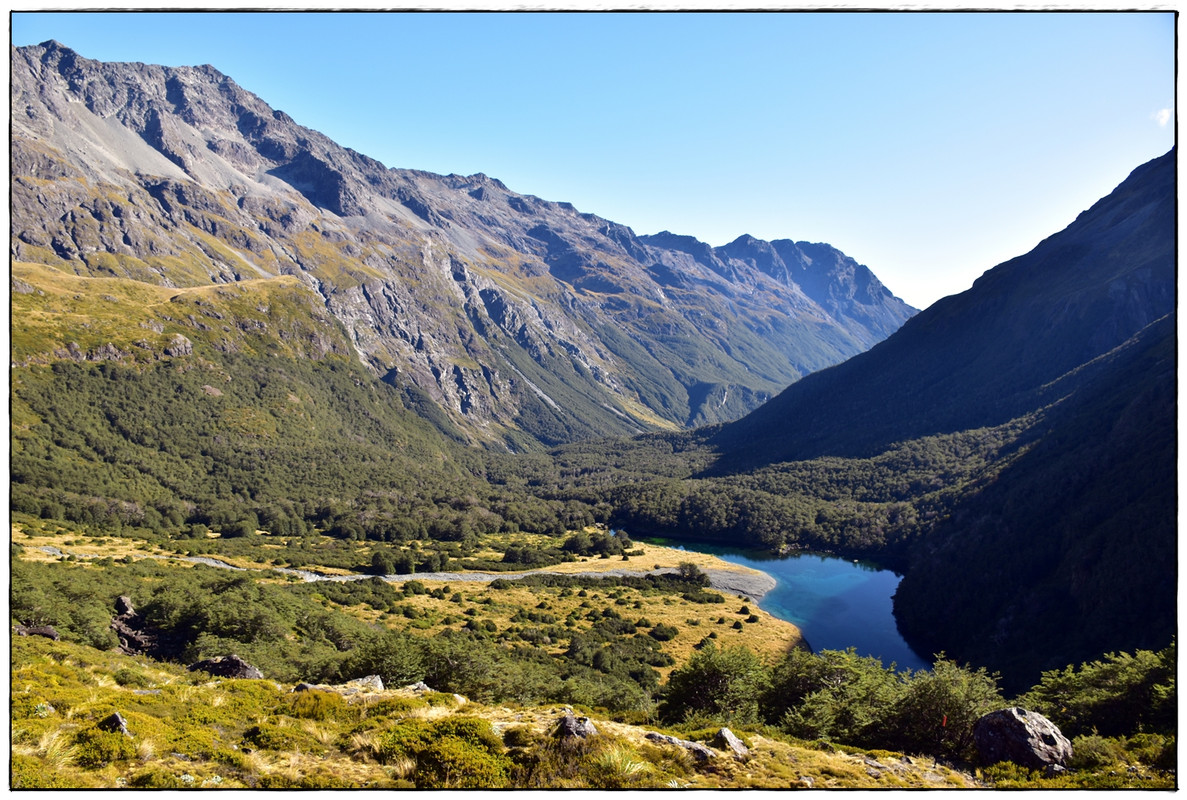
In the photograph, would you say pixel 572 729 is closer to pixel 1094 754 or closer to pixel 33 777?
pixel 33 777

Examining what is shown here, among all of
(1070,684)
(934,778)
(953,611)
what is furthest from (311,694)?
(953,611)

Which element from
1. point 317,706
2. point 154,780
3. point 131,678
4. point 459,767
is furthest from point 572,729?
point 131,678

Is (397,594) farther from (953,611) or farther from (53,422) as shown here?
(53,422)

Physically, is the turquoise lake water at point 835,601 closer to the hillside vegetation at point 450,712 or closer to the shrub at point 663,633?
the shrub at point 663,633

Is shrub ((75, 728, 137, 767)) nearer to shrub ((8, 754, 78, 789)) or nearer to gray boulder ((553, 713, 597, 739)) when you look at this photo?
shrub ((8, 754, 78, 789))

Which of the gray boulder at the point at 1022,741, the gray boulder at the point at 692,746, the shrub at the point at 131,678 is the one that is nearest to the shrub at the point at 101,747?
the gray boulder at the point at 692,746

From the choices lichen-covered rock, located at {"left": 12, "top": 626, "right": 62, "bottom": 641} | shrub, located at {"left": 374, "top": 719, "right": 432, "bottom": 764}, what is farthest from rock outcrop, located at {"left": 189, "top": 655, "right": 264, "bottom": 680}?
shrub, located at {"left": 374, "top": 719, "right": 432, "bottom": 764}
